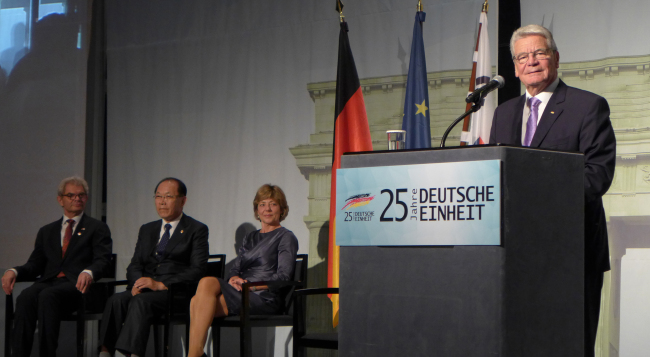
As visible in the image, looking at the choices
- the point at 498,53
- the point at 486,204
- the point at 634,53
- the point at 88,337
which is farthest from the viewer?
the point at 88,337

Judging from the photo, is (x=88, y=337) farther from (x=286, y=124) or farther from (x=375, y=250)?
(x=375, y=250)

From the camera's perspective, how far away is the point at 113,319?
3.76m

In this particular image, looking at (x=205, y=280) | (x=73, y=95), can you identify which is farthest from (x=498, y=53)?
(x=73, y=95)

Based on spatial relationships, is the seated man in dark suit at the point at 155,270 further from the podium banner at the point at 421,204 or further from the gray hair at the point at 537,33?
the gray hair at the point at 537,33

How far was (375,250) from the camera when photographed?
1.65 meters

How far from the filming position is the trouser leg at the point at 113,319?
3.72m

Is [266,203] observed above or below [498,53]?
below

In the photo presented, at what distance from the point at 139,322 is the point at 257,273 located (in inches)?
28.3

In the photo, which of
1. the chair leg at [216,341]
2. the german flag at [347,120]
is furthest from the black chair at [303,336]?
the chair leg at [216,341]

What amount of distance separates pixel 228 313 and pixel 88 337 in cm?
200

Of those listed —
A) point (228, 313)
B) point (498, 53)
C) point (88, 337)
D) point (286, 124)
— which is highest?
point (498, 53)

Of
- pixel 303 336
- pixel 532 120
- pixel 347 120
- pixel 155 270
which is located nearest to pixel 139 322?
pixel 155 270

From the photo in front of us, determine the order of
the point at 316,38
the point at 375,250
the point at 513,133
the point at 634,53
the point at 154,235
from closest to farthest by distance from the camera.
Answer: the point at 375,250, the point at 513,133, the point at 634,53, the point at 154,235, the point at 316,38

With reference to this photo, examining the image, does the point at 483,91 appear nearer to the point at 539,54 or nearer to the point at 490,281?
the point at 539,54
